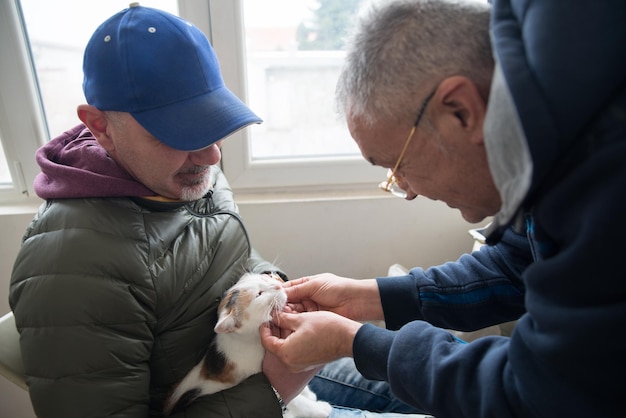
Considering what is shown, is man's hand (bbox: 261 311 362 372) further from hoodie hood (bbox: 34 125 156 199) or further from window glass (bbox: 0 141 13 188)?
window glass (bbox: 0 141 13 188)

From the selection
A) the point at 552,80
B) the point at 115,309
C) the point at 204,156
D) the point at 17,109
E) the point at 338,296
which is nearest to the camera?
the point at 552,80

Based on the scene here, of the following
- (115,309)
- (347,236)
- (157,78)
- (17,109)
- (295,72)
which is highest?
(157,78)

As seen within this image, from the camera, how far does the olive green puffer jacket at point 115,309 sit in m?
0.74

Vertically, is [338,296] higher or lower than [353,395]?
higher

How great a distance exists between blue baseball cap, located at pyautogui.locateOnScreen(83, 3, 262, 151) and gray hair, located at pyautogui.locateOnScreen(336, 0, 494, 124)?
0.37 m

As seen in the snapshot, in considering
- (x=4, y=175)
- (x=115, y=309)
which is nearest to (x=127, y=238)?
(x=115, y=309)

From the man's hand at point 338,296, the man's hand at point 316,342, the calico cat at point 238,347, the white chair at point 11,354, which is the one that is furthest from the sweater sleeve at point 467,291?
the white chair at point 11,354

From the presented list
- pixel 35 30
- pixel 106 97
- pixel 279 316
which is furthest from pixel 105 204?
pixel 35 30

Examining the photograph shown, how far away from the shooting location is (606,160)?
16.6 inches

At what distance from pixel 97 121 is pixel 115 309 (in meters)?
0.41

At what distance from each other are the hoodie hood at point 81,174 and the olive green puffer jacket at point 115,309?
0.02 meters

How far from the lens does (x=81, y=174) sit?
84 cm

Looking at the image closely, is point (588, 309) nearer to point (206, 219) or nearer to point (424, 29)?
point (424, 29)

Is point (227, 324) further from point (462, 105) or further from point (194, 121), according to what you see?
point (462, 105)
